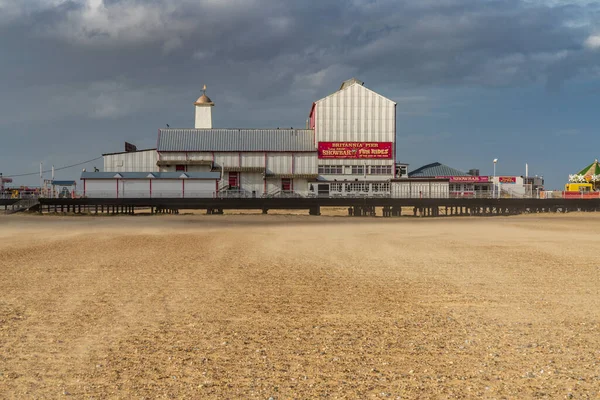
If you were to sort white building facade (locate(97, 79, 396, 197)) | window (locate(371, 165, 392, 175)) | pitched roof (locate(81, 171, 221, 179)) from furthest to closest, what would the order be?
window (locate(371, 165, 392, 175))
white building facade (locate(97, 79, 396, 197))
pitched roof (locate(81, 171, 221, 179))

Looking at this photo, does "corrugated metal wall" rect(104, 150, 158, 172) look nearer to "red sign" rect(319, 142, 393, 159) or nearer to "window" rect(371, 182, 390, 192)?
"red sign" rect(319, 142, 393, 159)

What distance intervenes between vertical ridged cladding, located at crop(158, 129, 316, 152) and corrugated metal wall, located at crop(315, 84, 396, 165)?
3.03 meters

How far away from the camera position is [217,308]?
37.2 feet

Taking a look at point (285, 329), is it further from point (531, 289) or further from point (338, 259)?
point (338, 259)

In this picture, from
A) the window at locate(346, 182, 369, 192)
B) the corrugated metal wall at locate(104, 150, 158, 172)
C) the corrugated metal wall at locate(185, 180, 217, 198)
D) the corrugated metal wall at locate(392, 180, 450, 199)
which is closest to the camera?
the corrugated metal wall at locate(185, 180, 217, 198)

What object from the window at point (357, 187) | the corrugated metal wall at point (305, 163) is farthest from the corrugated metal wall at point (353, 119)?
the window at point (357, 187)

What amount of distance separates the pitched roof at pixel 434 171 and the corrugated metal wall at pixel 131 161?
33.2m

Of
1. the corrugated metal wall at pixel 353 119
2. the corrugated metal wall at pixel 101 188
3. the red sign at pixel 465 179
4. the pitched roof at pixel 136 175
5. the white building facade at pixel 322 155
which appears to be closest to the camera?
the corrugated metal wall at pixel 101 188

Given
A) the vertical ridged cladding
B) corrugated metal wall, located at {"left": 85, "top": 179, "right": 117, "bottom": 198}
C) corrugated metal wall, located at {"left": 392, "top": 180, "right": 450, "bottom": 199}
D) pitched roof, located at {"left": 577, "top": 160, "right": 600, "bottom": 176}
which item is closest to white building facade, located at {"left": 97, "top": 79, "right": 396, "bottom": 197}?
the vertical ridged cladding

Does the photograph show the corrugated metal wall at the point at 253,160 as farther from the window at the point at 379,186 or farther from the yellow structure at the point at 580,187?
the yellow structure at the point at 580,187

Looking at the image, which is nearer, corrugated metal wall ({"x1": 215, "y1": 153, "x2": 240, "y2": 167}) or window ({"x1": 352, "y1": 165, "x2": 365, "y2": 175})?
window ({"x1": 352, "y1": 165, "x2": 365, "y2": 175})

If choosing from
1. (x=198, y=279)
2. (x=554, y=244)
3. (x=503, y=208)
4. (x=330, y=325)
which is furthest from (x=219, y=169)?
(x=330, y=325)

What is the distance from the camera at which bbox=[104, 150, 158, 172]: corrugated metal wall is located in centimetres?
6906

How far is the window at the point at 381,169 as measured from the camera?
67812mm
